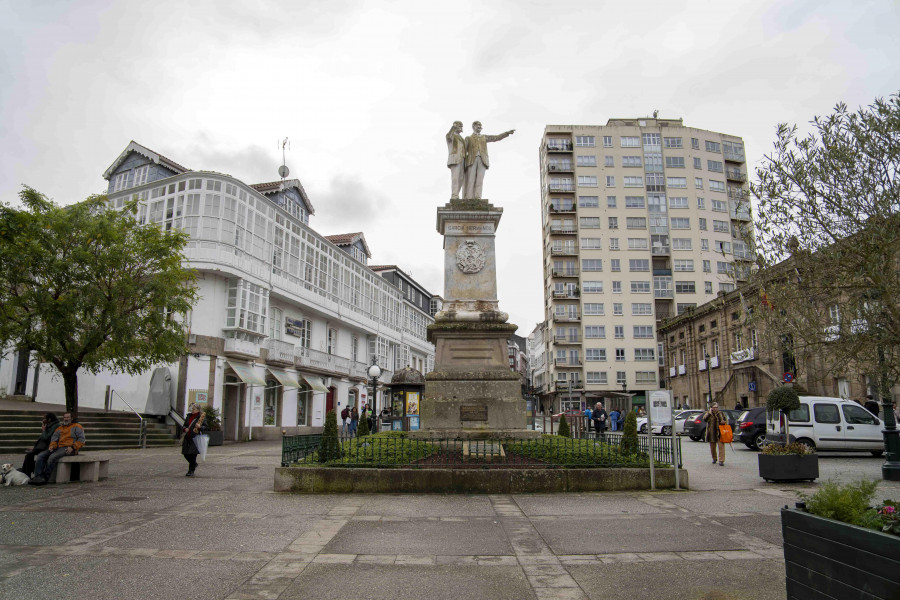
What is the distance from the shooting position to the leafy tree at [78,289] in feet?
44.0

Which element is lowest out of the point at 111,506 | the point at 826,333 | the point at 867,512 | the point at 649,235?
the point at 111,506

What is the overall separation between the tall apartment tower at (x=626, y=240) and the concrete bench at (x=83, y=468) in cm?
5401

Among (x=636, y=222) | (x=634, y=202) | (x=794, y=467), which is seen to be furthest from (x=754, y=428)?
(x=634, y=202)

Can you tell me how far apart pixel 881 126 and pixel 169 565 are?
10396mm

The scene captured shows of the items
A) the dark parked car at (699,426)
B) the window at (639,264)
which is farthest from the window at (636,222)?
the dark parked car at (699,426)

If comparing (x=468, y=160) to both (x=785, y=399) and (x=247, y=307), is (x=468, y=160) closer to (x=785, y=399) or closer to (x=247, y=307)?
(x=785, y=399)

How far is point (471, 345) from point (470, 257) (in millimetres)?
2231

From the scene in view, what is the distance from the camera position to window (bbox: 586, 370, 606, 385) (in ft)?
204

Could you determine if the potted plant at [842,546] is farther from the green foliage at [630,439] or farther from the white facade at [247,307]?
the white facade at [247,307]

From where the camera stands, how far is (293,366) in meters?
33.1

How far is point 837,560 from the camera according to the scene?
344cm

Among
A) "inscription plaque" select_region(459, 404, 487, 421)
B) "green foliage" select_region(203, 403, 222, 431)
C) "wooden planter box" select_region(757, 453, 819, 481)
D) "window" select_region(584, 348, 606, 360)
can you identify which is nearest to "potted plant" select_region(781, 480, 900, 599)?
"wooden planter box" select_region(757, 453, 819, 481)

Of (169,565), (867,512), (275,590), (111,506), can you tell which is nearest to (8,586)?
(169,565)

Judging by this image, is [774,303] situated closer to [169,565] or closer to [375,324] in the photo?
[169,565]
